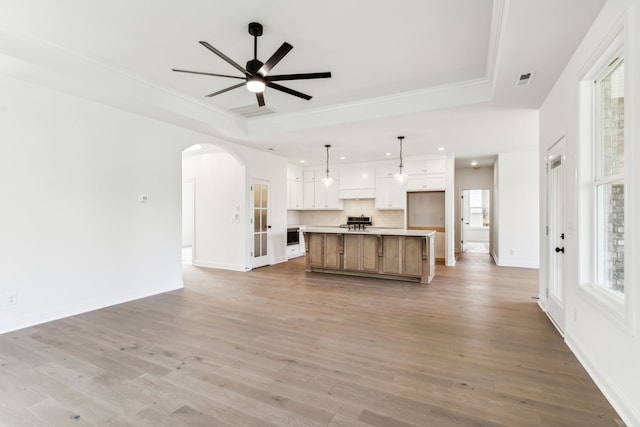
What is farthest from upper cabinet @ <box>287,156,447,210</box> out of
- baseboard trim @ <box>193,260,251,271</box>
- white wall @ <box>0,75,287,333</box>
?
white wall @ <box>0,75,287,333</box>

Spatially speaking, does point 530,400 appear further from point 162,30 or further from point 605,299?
point 162,30

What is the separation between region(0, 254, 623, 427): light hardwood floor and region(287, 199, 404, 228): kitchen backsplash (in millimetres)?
4258

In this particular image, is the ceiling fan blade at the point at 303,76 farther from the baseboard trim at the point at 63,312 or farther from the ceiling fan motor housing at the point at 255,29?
the baseboard trim at the point at 63,312

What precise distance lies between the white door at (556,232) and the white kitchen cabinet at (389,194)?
4285mm

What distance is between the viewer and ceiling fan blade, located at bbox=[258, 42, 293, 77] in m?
2.49

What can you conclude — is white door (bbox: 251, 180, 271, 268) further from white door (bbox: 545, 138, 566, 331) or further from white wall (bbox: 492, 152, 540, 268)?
white wall (bbox: 492, 152, 540, 268)

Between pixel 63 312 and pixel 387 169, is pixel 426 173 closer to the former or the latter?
pixel 387 169

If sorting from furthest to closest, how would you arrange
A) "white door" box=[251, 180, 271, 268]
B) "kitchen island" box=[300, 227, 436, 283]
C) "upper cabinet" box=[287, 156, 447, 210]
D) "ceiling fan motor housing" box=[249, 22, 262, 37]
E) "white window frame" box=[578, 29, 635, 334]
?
"upper cabinet" box=[287, 156, 447, 210]
"white door" box=[251, 180, 271, 268]
"kitchen island" box=[300, 227, 436, 283]
"ceiling fan motor housing" box=[249, 22, 262, 37]
"white window frame" box=[578, 29, 635, 334]

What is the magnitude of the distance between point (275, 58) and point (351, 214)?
263 inches

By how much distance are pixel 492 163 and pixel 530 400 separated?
26.1ft

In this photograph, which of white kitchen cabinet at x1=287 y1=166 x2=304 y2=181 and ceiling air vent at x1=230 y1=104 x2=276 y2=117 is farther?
white kitchen cabinet at x1=287 y1=166 x2=304 y2=181

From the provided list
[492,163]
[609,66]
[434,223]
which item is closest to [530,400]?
[609,66]

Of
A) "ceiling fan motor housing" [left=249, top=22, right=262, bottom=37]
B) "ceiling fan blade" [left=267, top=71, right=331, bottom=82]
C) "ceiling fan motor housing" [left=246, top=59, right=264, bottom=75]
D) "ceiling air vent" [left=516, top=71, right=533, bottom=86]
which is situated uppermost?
"ceiling fan motor housing" [left=249, top=22, right=262, bottom=37]

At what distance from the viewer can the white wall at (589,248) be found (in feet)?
5.70
